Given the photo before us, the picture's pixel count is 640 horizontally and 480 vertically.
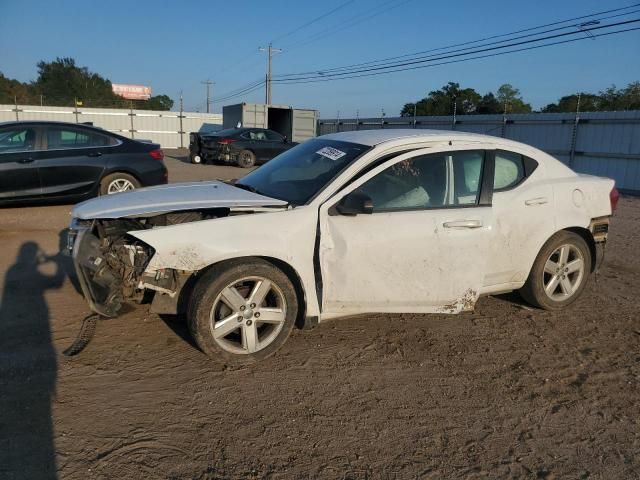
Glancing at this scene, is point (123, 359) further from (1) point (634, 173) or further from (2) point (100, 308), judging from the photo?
(1) point (634, 173)

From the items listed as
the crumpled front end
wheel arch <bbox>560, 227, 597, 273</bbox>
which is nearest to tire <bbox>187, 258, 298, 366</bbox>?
the crumpled front end

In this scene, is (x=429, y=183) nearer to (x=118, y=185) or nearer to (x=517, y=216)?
(x=517, y=216)

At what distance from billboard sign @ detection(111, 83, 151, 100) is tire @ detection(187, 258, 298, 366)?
74.1 metres

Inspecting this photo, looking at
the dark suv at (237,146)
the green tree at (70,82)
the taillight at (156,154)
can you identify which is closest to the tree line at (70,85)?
the green tree at (70,82)

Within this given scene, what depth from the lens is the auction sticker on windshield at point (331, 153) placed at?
4.42 meters

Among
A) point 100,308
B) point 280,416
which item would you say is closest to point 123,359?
point 100,308

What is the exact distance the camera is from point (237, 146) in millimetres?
19375

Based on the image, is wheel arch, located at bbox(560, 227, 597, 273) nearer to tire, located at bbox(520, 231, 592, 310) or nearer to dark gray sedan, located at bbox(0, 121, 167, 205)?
tire, located at bbox(520, 231, 592, 310)

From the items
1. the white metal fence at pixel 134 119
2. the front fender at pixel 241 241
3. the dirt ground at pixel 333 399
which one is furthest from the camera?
the white metal fence at pixel 134 119

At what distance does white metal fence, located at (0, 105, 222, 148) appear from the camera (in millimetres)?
30438

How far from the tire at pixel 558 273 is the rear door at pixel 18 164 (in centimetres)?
724

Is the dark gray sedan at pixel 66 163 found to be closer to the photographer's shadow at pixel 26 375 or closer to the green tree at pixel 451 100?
the photographer's shadow at pixel 26 375

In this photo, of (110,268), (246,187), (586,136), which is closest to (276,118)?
(586,136)

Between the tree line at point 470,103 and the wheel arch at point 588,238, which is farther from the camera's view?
the tree line at point 470,103
